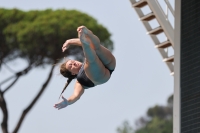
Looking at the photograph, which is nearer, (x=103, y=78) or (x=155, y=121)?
(x=103, y=78)

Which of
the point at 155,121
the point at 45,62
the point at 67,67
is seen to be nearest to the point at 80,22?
the point at 45,62

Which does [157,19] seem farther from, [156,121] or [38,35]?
[156,121]

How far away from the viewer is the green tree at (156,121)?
4054 cm

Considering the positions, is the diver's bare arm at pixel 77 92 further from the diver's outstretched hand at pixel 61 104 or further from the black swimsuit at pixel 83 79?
the diver's outstretched hand at pixel 61 104

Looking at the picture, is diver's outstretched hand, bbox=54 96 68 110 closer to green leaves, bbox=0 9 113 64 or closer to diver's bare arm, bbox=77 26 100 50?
diver's bare arm, bbox=77 26 100 50

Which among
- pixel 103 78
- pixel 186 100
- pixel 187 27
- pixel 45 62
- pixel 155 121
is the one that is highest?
pixel 103 78

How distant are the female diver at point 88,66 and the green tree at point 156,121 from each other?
3186cm

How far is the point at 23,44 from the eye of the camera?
30234mm

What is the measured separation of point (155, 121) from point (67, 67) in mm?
34561

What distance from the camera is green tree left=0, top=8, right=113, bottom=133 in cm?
2848

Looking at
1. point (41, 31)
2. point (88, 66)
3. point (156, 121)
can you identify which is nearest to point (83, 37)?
point (88, 66)

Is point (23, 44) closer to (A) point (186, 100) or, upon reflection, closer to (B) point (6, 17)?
(B) point (6, 17)

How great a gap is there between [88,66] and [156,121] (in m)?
34.9

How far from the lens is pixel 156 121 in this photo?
41.9 meters
